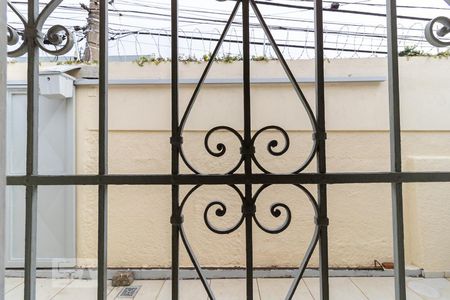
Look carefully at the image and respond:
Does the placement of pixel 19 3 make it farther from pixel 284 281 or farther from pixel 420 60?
pixel 420 60

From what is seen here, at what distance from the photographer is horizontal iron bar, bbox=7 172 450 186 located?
1.38 ft

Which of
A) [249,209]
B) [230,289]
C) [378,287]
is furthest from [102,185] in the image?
[378,287]

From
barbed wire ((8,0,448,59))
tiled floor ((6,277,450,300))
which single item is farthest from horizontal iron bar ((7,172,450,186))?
tiled floor ((6,277,450,300))

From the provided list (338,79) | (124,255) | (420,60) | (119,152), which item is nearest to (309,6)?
(420,60)

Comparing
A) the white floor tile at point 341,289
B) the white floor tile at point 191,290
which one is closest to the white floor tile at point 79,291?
the white floor tile at point 191,290

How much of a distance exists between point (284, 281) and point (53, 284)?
88 cm

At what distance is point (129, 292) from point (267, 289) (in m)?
→ 0.56

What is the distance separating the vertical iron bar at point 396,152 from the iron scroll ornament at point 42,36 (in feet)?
1.56

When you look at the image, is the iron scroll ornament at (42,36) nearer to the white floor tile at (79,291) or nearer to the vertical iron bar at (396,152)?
the vertical iron bar at (396,152)

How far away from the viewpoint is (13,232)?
112 cm

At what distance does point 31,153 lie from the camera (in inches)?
17.4

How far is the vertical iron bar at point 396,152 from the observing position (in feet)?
1.38

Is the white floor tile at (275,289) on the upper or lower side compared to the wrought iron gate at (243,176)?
lower

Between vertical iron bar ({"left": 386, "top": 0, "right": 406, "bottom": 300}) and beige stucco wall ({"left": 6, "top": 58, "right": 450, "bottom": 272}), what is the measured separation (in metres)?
0.61
